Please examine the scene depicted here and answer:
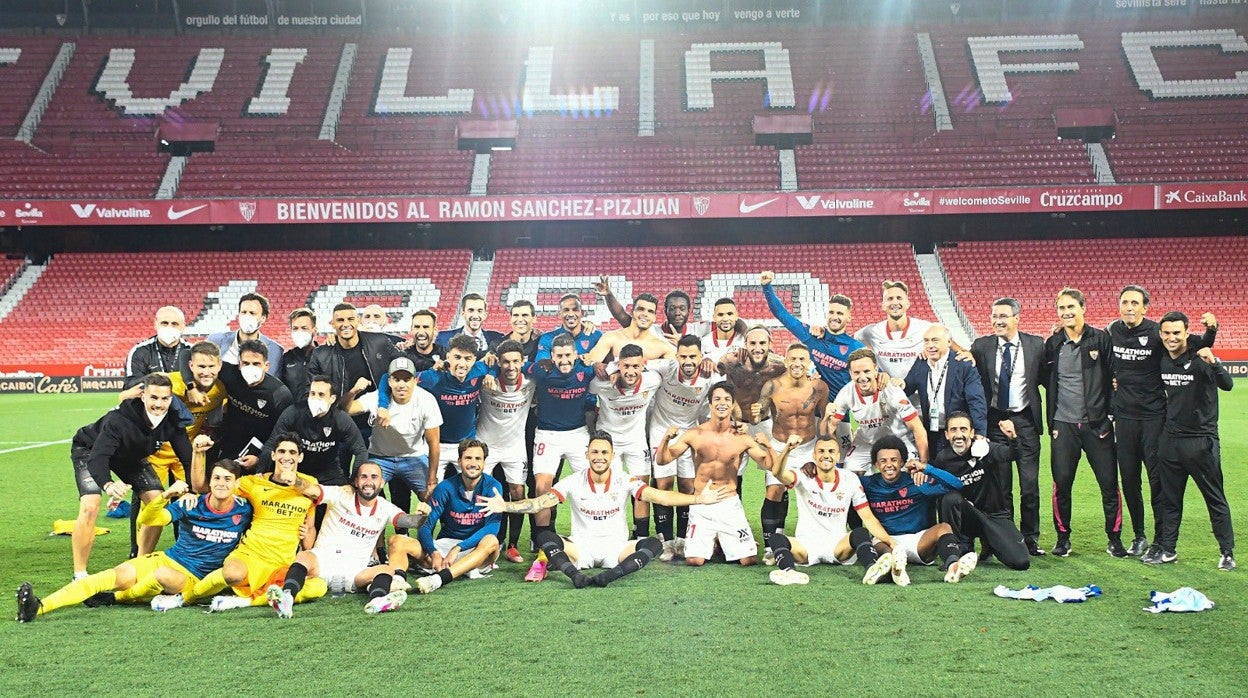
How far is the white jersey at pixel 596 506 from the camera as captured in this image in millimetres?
7359

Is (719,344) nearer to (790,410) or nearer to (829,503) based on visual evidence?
(790,410)

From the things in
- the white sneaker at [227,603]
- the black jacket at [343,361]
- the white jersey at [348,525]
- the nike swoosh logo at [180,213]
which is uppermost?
the nike swoosh logo at [180,213]

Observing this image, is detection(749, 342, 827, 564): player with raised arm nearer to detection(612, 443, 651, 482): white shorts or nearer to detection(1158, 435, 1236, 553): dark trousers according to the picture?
detection(612, 443, 651, 482): white shorts

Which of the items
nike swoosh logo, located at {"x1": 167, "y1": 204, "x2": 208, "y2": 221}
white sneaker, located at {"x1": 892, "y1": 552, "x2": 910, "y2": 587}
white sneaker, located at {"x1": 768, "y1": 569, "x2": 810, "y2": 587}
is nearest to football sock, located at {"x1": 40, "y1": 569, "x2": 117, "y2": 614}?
white sneaker, located at {"x1": 768, "y1": 569, "x2": 810, "y2": 587}

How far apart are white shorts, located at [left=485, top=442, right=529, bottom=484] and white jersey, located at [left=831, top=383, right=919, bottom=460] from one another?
267 centimetres

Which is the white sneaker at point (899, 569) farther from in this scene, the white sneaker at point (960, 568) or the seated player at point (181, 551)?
the seated player at point (181, 551)

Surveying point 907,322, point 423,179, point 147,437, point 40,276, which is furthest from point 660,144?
point 147,437

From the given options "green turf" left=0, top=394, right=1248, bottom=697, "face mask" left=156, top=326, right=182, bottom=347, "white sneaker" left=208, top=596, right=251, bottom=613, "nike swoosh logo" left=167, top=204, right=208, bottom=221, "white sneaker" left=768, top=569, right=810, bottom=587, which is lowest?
"green turf" left=0, top=394, right=1248, bottom=697

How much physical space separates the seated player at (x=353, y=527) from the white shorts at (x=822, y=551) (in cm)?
297

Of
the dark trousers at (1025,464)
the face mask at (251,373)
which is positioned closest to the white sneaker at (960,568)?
the dark trousers at (1025,464)

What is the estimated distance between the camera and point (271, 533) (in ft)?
21.4

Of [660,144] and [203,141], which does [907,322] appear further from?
[203,141]

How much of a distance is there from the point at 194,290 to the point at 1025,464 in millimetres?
28746

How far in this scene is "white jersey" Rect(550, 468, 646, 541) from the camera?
736cm
